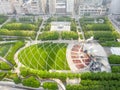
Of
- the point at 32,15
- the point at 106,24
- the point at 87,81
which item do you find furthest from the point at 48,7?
the point at 87,81

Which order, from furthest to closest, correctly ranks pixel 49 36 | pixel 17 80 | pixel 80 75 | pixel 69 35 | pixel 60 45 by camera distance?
pixel 69 35 < pixel 49 36 < pixel 60 45 < pixel 80 75 < pixel 17 80

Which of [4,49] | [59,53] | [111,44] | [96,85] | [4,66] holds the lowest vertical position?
[96,85]

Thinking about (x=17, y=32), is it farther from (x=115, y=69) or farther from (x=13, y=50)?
(x=115, y=69)

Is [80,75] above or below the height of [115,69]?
below

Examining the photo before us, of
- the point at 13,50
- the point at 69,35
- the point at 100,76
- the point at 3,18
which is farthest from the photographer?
the point at 3,18

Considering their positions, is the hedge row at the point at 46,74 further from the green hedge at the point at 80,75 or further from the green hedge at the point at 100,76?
the green hedge at the point at 100,76

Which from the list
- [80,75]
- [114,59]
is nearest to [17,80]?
[80,75]

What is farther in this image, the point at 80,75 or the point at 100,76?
the point at 80,75

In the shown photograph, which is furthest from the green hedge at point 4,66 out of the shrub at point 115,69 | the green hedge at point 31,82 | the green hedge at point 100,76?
the shrub at point 115,69

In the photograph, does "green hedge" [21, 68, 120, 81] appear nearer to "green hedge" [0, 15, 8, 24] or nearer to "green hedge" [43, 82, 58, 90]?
"green hedge" [43, 82, 58, 90]
